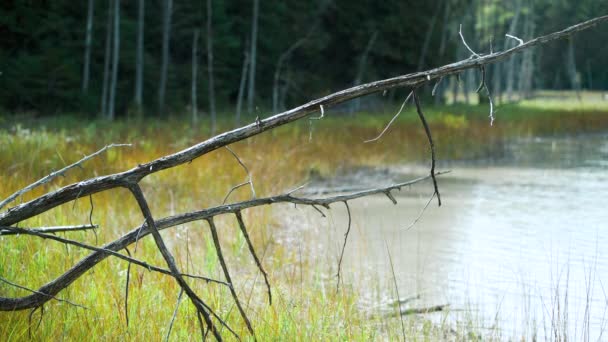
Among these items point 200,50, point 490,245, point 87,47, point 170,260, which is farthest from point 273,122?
point 200,50

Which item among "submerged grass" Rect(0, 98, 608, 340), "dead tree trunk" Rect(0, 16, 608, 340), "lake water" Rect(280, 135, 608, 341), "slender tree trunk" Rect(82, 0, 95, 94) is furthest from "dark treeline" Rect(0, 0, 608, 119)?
"dead tree trunk" Rect(0, 16, 608, 340)

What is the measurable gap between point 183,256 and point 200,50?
2051cm

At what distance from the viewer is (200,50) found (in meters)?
25.2

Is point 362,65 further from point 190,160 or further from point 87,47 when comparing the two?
point 190,160

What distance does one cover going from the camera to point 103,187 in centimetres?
266

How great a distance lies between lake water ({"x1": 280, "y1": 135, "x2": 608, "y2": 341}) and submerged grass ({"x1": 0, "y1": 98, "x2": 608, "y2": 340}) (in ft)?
1.20

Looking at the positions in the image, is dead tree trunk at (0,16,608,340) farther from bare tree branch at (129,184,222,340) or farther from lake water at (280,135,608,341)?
lake water at (280,135,608,341)

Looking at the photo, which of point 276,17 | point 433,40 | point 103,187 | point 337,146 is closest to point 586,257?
point 103,187

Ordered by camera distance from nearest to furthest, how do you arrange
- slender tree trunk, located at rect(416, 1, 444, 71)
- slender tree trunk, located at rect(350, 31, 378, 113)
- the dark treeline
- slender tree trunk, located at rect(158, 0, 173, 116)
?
1. the dark treeline
2. slender tree trunk, located at rect(158, 0, 173, 116)
3. slender tree trunk, located at rect(350, 31, 378, 113)
4. slender tree trunk, located at rect(416, 1, 444, 71)

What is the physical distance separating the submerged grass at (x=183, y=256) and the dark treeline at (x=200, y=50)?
7368mm

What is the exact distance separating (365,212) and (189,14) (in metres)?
16.9

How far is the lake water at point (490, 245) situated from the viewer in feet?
15.5

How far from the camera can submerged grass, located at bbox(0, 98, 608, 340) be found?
3.53m

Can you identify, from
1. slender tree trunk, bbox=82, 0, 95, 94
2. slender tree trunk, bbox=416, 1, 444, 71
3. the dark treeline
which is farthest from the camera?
slender tree trunk, bbox=416, 1, 444, 71
